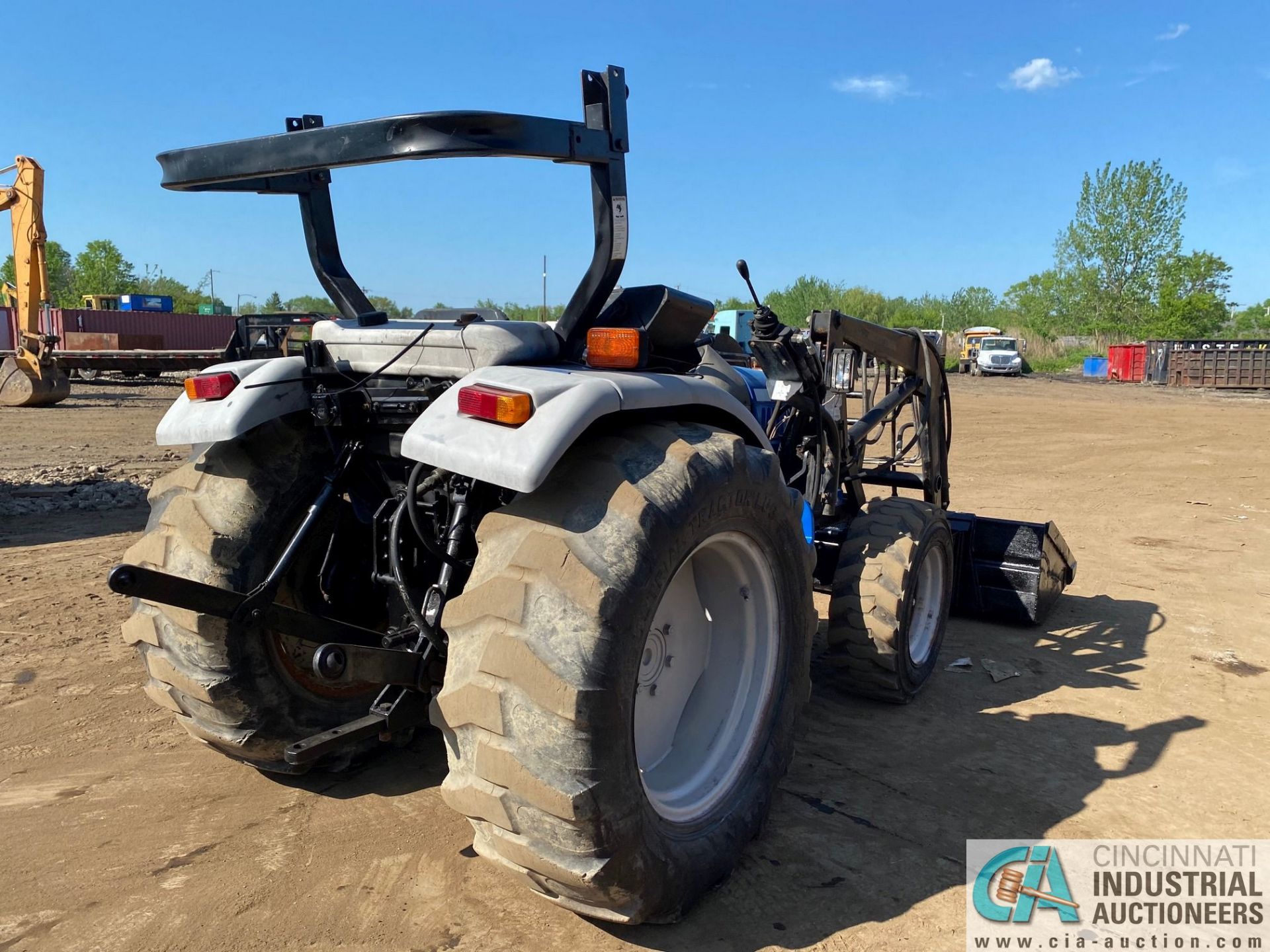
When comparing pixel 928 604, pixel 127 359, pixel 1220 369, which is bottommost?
pixel 928 604

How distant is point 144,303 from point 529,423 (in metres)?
51.0

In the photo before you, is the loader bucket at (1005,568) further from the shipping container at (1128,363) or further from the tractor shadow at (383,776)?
the shipping container at (1128,363)

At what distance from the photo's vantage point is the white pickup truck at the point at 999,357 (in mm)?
44406

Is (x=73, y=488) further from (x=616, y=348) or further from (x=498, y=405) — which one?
(x=498, y=405)

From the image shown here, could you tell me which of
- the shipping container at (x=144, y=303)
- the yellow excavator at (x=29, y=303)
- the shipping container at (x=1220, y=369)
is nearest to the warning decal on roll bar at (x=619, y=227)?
the yellow excavator at (x=29, y=303)

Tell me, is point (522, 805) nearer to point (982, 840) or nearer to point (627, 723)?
point (627, 723)

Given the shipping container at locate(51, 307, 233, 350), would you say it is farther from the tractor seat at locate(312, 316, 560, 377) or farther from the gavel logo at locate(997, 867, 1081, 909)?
the gavel logo at locate(997, 867, 1081, 909)

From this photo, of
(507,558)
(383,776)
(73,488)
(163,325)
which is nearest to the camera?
(507,558)

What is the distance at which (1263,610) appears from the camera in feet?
20.4

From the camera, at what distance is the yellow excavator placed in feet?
60.0

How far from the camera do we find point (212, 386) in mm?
3045

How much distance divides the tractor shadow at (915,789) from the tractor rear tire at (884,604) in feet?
0.48

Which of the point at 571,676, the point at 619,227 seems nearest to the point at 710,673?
the point at 571,676

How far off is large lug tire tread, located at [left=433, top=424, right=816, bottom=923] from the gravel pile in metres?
7.43
